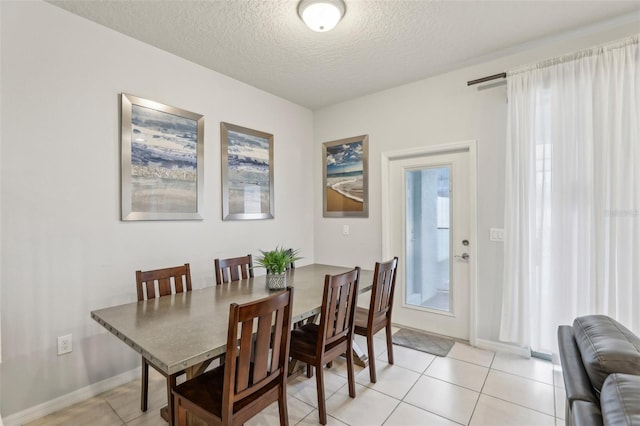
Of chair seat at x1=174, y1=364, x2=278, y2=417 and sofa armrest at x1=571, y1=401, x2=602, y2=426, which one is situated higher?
sofa armrest at x1=571, y1=401, x2=602, y2=426

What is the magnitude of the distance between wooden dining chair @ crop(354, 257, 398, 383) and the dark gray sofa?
1104 millimetres

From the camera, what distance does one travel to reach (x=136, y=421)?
194 centimetres

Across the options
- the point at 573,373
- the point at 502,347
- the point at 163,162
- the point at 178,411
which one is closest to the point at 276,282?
the point at 178,411

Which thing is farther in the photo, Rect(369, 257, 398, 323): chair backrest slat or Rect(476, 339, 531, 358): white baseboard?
Rect(476, 339, 531, 358): white baseboard

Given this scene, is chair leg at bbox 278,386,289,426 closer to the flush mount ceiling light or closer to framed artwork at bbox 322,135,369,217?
the flush mount ceiling light

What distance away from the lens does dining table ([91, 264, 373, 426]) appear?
127 cm

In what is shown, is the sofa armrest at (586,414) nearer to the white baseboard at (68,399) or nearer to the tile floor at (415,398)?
the tile floor at (415,398)

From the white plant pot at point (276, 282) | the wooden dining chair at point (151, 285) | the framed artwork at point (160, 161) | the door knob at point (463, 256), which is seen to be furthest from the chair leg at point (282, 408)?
the door knob at point (463, 256)

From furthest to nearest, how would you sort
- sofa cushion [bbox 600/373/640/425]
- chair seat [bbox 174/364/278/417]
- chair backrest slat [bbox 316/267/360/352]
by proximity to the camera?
1. chair backrest slat [bbox 316/267/360/352]
2. chair seat [bbox 174/364/278/417]
3. sofa cushion [bbox 600/373/640/425]

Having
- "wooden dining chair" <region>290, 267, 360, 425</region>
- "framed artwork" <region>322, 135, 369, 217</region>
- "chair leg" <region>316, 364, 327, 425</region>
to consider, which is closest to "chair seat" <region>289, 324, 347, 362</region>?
"wooden dining chair" <region>290, 267, 360, 425</region>

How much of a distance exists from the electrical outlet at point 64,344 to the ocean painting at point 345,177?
9.33ft

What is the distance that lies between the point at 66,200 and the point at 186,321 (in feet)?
4.37

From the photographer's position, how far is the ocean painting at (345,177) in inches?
147

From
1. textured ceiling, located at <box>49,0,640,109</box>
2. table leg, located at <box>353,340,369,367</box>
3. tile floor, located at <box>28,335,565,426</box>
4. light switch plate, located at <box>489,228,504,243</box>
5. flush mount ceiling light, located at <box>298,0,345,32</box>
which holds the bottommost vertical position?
tile floor, located at <box>28,335,565,426</box>
